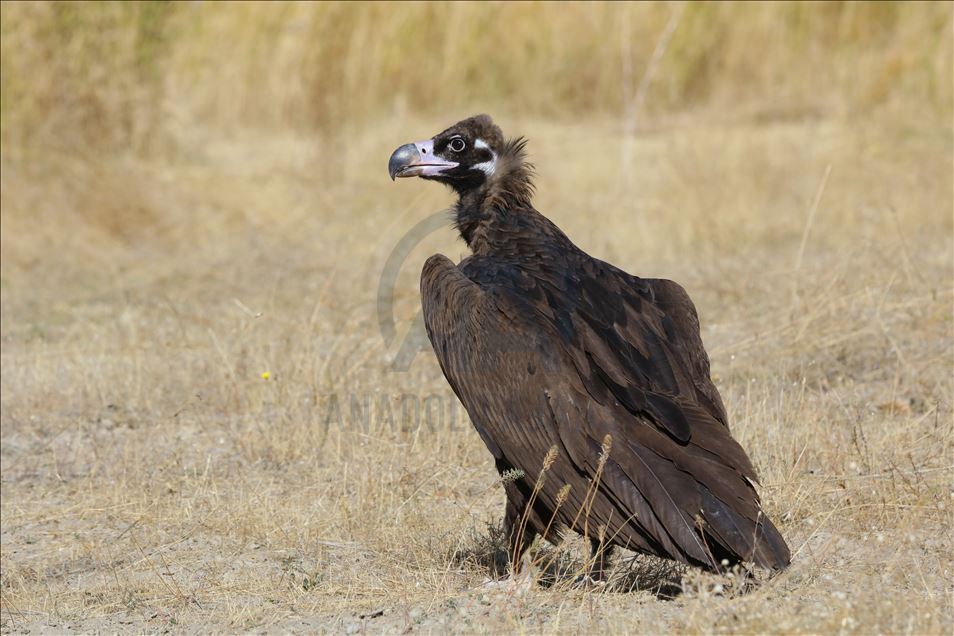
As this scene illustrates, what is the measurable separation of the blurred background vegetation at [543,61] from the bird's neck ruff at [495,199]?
7.95 m

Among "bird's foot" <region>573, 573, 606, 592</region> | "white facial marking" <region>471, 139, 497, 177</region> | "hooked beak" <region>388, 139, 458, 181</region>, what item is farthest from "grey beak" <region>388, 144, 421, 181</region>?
"bird's foot" <region>573, 573, 606, 592</region>

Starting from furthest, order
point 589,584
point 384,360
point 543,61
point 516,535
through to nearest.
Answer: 1. point 543,61
2. point 384,360
3. point 516,535
4. point 589,584

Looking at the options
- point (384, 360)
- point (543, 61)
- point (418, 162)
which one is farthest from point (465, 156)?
point (543, 61)

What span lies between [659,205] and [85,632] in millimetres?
7881

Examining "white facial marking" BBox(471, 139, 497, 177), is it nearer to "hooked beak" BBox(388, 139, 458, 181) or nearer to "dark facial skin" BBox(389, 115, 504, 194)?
"dark facial skin" BBox(389, 115, 504, 194)

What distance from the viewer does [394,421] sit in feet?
23.5

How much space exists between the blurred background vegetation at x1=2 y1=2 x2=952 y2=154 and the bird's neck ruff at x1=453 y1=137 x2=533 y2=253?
26.1 ft

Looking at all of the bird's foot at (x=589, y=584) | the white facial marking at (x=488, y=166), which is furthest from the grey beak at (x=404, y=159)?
the bird's foot at (x=589, y=584)

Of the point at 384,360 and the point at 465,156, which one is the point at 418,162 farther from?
the point at 384,360

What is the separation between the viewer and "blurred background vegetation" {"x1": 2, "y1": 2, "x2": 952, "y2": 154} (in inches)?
543

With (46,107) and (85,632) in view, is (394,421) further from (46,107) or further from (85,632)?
(46,107)

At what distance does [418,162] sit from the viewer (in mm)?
5898

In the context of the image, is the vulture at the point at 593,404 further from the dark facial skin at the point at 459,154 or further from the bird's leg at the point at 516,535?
the dark facial skin at the point at 459,154

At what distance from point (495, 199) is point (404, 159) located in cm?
45
